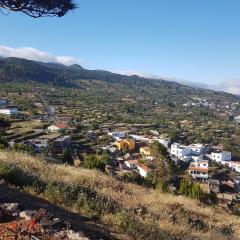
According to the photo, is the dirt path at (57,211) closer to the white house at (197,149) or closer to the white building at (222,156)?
the white building at (222,156)

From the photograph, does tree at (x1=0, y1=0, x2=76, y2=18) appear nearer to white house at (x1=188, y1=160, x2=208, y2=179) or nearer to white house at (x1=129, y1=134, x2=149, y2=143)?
white house at (x1=188, y1=160, x2=208, y2=179)

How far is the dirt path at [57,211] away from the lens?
18.0ft

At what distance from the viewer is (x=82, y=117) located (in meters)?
77.4

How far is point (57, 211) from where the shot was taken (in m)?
6.57

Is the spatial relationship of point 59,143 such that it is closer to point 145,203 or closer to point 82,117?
point 82,117

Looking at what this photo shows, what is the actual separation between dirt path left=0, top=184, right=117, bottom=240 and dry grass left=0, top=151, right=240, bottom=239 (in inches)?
16.5

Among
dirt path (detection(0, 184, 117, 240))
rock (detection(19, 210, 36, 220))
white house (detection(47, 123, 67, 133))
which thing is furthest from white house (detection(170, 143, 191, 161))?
rock (detection(19, 210, 36, 220))

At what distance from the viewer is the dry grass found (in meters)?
7.35

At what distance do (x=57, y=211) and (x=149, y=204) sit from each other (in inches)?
124

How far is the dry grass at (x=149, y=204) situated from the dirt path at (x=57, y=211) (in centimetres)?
42

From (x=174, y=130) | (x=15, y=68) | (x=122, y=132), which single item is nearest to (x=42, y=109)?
(x=122, y=132)

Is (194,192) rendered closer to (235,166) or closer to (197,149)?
(235,166)

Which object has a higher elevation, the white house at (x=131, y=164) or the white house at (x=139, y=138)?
the white house at (x=131, y=164)

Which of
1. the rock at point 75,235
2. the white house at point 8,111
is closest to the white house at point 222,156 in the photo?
the white house at point 8,111
